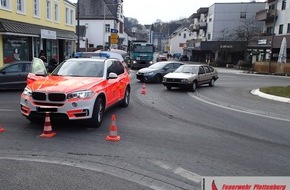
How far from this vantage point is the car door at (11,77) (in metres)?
14.6

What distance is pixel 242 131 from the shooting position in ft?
26.4

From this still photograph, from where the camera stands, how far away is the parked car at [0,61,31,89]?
14586 mm

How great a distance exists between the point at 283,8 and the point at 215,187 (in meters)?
48.1

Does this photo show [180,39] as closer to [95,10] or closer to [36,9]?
[95,10]

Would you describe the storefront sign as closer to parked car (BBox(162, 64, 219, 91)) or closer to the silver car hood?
parked car (BBox(162, 64, 219, 91))

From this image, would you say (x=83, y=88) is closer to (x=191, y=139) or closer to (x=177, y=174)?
(x=191, y=139)

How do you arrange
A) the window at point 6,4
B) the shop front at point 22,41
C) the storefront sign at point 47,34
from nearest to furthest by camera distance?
1. the shop front at point 22,41
2. the window at point 6,4
3. the storefront sign at point 47,34

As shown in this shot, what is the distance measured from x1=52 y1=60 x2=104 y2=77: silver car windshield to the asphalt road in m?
1.48

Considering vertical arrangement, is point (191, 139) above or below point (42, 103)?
below

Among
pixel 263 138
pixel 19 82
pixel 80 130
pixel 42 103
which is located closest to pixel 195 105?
pixel 263 138

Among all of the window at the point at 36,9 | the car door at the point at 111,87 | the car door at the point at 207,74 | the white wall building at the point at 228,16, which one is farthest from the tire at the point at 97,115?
the white wall building at the point at 228,16

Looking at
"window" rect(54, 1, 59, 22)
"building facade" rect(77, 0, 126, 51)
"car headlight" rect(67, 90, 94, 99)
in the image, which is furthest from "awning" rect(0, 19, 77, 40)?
"building facade" rect(77, 0, 126, 51)

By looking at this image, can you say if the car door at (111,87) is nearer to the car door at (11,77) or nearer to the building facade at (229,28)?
the car door at (11,77)

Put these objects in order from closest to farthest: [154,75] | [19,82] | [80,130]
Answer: [80,130] < [19,82] < [154,75]
